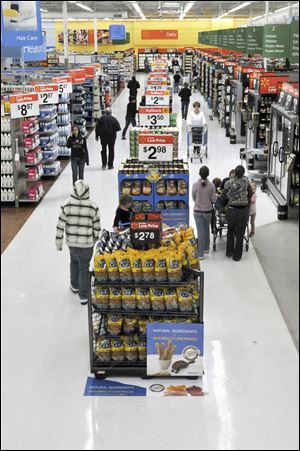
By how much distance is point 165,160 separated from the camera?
30.4 feet

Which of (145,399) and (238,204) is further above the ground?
(238,204)

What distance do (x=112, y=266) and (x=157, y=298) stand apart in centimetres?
55

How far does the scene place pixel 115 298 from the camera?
564 cm

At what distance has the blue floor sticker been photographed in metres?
5.52

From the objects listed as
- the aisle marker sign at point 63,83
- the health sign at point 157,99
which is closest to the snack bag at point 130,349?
the aisle marker sign at point 63,83

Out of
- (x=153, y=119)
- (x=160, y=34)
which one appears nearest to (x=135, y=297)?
(x=153, y=119)

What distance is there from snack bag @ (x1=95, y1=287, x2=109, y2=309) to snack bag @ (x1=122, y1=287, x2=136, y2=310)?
17 cm

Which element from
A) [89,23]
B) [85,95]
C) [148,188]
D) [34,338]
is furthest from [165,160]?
[89,23]

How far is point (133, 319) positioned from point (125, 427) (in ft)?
3.77

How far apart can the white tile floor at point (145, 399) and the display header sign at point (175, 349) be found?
0.28 meters

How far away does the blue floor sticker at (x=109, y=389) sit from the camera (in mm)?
5520

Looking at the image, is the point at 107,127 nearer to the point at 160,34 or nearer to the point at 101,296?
the point at 101,296

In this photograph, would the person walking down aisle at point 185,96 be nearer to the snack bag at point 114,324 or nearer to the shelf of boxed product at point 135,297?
the shelf of boxed product at point 135,297

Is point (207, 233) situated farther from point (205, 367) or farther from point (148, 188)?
point (205, 367)
